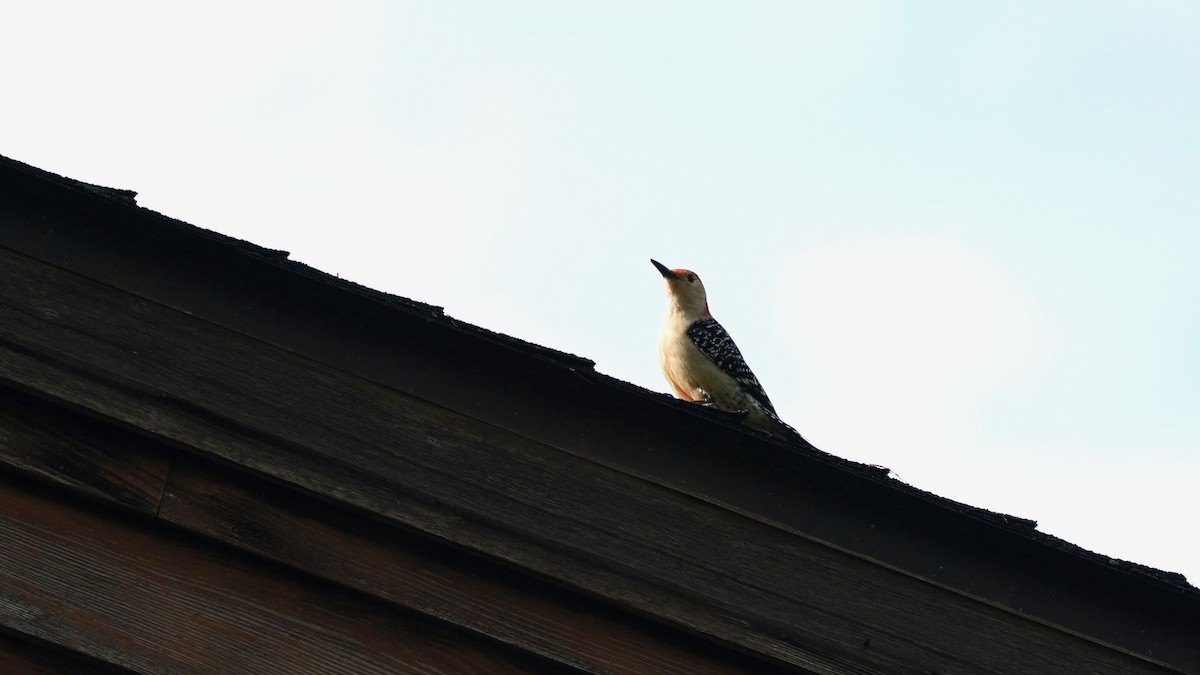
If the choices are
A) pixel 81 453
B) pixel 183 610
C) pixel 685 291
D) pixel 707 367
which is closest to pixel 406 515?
pixel 183 610

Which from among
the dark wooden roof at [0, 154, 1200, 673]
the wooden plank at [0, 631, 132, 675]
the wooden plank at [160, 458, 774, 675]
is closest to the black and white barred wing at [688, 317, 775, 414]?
the dark wooden roof at [0, 154, 1200, 673]

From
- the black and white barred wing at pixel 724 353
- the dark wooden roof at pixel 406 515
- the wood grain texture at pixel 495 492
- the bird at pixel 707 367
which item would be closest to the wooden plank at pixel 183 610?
the dark wooden roof at pixel 406 515

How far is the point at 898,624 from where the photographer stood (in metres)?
2.92

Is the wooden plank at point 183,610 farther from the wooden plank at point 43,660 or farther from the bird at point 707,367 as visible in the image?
the bird at point 707,367

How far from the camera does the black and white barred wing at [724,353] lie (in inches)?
335

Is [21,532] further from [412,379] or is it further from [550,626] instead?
[550,626]

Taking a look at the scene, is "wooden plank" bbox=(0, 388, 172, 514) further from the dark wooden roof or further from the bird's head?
the bird's head

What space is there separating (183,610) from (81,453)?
40 centimetres

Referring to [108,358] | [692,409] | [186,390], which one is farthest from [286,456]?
[692,409]

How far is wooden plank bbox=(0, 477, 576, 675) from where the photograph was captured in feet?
8.04

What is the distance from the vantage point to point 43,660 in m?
2.43

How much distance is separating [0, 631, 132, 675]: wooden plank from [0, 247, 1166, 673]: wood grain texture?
0.47m

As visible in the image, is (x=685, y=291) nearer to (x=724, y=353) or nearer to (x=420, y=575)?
(x=724, y=353)

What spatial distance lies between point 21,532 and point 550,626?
1088 mm
